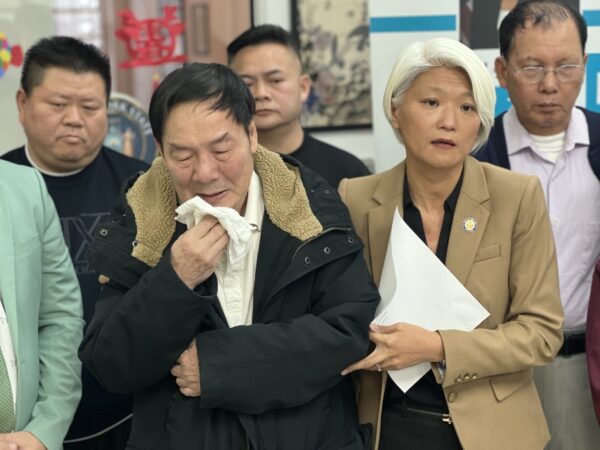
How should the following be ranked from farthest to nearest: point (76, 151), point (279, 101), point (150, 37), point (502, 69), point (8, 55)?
1. point (150, 37)
2. point (8, 55)
3. point (279, 101)
4. point (76, 151)
5. point (502, 69)

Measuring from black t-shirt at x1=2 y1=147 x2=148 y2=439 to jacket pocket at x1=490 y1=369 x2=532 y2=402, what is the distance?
1.19 m

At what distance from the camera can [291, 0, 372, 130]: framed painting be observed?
398cm

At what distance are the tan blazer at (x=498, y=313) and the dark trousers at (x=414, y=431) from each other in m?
0.04

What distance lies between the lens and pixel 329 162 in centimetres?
293

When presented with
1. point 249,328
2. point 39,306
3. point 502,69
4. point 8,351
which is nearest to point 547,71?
point 502,69

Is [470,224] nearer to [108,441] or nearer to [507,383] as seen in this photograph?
[507,383]

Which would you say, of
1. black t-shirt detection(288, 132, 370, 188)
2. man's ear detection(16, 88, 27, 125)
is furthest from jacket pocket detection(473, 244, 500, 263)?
man's ear detection(16, 88, 27, 125)

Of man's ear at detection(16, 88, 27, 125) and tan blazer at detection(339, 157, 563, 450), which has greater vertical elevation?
man's ear at detection(16, 88, 27, 125)

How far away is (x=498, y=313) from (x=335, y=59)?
7.45 ft

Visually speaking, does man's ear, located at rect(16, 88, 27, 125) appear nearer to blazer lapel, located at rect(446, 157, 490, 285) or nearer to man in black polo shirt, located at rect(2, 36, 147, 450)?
man in black polo shirt, located at rect(2, 36, 147, 450)

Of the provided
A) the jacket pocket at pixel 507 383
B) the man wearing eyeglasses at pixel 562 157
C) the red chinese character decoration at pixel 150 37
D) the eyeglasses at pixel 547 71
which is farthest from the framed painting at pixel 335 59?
the jacket pocket at pixel 507 383

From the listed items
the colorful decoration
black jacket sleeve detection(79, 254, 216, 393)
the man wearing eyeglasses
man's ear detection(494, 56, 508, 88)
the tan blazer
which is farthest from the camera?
the colorful decoration

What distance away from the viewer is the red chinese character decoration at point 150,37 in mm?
3764

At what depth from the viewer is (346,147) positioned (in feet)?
13.6
